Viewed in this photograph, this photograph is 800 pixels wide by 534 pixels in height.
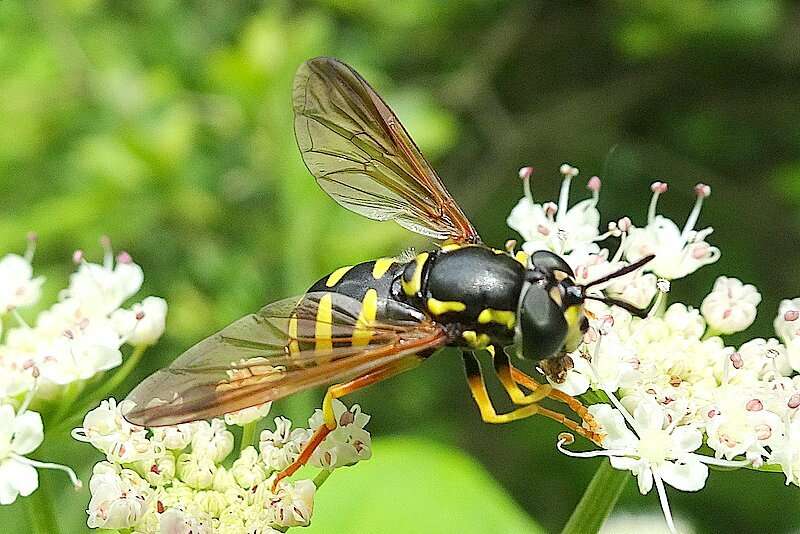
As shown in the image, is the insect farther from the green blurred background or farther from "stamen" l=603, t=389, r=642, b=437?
the green blurred background

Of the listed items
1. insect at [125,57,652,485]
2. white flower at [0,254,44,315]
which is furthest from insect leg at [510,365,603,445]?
white flower at [0,254,44,315]

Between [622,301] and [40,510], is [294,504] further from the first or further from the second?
[622,301]

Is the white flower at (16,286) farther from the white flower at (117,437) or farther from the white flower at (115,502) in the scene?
the white flower at (115,502)

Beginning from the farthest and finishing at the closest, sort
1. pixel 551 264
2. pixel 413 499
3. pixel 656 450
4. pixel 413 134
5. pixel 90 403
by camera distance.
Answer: pixel 413 134
pixel 413 499
pixel 90 403
pixel 551 264
pixel 656 450

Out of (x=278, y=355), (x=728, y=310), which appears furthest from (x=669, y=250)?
(x=278, y=355)

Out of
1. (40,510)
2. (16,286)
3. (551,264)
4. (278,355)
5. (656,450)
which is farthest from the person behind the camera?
(16,286)

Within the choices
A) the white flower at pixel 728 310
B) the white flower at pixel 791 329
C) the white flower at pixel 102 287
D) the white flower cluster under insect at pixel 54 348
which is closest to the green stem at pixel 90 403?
the white flower cluster under insect at pixel 54 348
